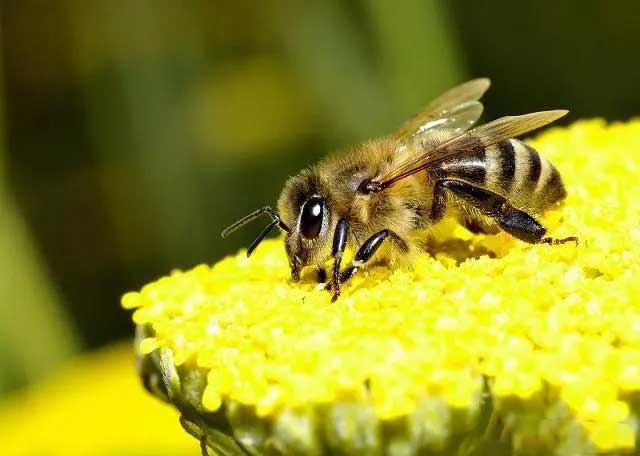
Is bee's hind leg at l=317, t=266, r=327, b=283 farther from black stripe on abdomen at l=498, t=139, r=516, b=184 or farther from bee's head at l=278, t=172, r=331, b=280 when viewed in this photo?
black stripe on abdomen at l=498, t=139, r=516, b=184

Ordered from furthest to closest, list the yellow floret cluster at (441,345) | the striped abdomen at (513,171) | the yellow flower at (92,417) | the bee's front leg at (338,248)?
the yellow flower at (92,417)
the striped abdomen at (513,171)
the bee's front leg at (338,248)
the yellow floret cluster at (441,345)

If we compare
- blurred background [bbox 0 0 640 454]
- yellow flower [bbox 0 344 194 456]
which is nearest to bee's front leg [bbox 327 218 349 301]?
yellow flower [bbox 0 344 194 456]

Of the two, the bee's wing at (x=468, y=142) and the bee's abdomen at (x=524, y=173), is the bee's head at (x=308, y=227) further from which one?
the bee's abdomen at (x=524, y=173)

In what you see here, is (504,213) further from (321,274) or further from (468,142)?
(321,274)

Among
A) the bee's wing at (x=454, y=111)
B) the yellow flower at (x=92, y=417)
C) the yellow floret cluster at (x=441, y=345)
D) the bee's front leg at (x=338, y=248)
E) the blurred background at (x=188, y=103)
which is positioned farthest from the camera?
the blurred background at (x=188, y=103)

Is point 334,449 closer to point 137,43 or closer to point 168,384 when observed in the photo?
point 168,384

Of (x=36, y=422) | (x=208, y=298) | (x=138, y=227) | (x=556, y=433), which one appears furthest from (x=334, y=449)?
(x=138, y=227)

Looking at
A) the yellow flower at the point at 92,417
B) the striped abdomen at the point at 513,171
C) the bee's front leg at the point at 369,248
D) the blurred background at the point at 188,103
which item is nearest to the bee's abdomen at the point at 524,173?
the striped abdomen at the point at 513,171
